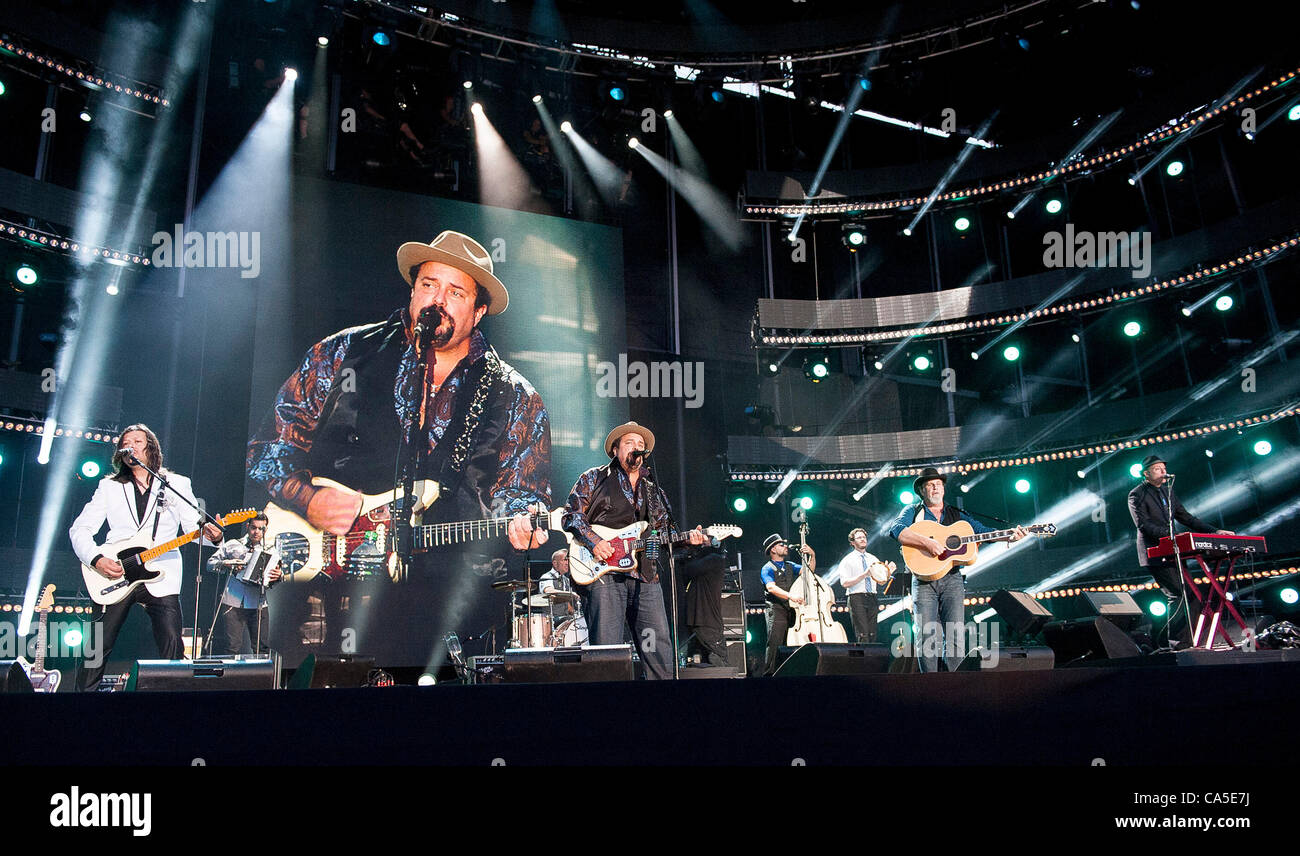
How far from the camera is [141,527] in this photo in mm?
6777

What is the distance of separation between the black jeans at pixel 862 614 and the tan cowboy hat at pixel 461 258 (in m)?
5.96

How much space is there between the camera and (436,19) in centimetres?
1254

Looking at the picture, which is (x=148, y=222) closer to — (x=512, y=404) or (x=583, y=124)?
(x=512, y=404)

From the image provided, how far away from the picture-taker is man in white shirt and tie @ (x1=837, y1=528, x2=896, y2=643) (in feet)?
37.7

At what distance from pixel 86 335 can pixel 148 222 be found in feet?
5.61

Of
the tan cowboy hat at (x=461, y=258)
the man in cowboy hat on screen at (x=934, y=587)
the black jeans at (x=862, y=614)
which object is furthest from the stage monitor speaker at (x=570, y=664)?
the tan cowboy hat at (x=461, y=258)

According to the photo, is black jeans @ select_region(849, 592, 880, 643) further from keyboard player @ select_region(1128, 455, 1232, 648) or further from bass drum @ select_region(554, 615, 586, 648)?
keyboard player @ select_region(1128, 455, 1232, 648)

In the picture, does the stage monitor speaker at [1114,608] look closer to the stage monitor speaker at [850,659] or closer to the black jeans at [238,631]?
the stage monitor speaker at [850,659]

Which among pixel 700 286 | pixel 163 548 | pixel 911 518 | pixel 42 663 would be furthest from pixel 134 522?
pixel 700 286

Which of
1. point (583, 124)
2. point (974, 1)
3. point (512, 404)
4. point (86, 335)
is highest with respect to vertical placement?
point (974, 1)

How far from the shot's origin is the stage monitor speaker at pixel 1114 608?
324 inches

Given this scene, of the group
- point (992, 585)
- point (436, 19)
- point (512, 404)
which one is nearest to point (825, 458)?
point (992, 585)

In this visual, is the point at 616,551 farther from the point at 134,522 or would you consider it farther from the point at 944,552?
the point at 134,522

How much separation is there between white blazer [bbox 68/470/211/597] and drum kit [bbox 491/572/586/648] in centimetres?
342
